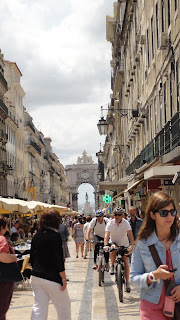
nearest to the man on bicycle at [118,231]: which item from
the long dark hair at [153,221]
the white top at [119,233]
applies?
the white top at [119,233]

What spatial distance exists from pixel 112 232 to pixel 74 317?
2960mm

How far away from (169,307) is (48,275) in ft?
8.80

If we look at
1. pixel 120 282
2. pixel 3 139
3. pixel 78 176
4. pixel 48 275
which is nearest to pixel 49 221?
pixel 48 275

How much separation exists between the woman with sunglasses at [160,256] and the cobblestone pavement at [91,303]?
4.67m

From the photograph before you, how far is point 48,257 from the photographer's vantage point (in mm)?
6969

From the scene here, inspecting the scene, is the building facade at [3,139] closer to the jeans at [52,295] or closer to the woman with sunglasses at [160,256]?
the jeans at [52,295]

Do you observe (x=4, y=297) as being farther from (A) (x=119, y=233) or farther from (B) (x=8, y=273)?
(A) (x=119, y=233)

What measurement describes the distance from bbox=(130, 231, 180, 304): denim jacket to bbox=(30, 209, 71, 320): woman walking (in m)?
2.33

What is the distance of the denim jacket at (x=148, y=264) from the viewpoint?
4.42 m

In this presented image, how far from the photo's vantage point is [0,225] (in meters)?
7.19

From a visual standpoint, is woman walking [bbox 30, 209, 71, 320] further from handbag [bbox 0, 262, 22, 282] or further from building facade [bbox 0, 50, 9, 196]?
building facade [bbox 0, 50, 9, 196]

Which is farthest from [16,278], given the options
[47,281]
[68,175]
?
[68,175]

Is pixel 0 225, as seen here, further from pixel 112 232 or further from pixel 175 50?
pixel 175 50

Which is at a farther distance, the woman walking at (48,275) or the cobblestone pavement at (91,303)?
the cobblestone pavement at (91,303)
